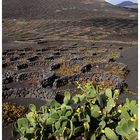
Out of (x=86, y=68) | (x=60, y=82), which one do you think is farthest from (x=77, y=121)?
(x=86, y=68)

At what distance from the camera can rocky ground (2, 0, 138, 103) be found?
84.0ft

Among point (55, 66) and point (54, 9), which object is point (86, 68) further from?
point (54, 9)

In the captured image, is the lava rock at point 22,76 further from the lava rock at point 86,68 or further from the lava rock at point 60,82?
the lava rock at point 86,68

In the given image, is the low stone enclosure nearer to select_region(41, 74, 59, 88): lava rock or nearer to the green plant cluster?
select_region(41, 74, 59, 88): lava rock

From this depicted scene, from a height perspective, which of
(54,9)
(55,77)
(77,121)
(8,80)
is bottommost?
(8,80)

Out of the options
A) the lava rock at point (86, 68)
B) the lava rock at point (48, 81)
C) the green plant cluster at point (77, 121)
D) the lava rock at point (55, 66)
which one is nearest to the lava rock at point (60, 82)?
the lava rock at point (48, 81)

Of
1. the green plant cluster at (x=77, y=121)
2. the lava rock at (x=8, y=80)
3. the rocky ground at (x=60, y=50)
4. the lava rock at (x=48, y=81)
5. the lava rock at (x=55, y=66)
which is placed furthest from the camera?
the lava rock at (x=55, y=66)

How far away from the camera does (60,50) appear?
1959 inches

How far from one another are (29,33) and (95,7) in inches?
2856

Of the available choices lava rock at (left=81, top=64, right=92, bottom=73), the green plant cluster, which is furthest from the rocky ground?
the green plant cluster

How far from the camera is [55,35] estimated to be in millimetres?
84562

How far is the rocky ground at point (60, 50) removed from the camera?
25.6m

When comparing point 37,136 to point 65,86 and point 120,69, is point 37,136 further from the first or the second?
point 120,69

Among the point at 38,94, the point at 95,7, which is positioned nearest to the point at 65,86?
the point at 38,94
